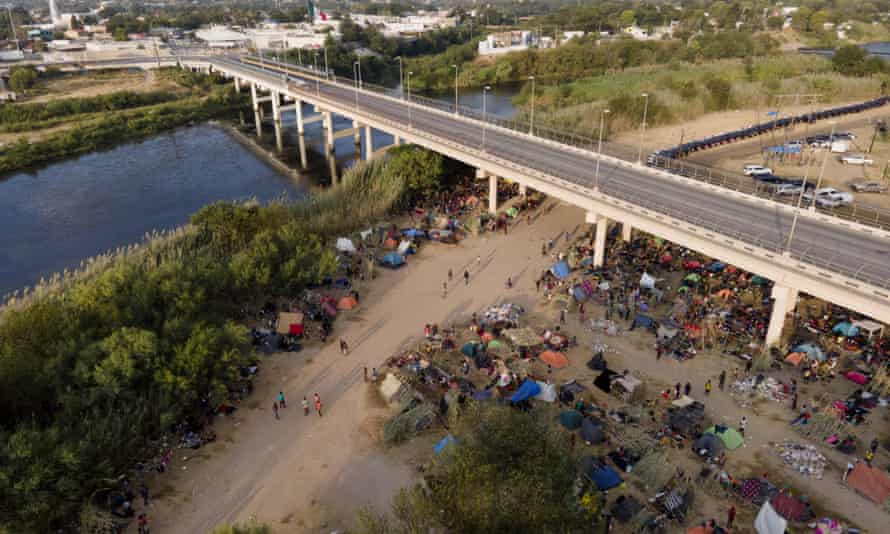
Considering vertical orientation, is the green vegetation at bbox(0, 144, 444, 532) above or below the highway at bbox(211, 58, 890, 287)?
below

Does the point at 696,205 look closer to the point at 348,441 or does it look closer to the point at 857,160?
the point at 348,441

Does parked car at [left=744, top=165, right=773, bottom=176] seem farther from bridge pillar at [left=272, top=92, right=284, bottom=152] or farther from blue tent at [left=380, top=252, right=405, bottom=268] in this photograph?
bridge pillar at [left=272, top=92, right=284, bottom=152]

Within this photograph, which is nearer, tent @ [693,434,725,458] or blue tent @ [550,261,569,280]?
tent @ [693,434,725,458]

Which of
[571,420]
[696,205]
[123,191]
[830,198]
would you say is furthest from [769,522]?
[123,191]

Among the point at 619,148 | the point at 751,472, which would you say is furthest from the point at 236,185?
the point at 751,472

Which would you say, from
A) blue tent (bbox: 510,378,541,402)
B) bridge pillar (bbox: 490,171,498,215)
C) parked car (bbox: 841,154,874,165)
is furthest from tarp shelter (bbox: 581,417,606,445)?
parked car (bbox: 841,154,874,165)

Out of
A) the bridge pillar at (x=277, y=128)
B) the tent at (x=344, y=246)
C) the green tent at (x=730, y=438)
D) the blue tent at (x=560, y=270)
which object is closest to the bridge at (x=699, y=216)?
the blue tent at (x=560, y=270)

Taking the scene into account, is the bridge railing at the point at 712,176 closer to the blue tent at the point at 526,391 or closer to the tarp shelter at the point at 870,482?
the tarp shelter at the point at 870,482
